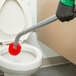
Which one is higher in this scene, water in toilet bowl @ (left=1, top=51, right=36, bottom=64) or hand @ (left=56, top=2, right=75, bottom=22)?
hand @ (left=56, top=2, right=75, bottom=22)

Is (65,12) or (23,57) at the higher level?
(65,12)

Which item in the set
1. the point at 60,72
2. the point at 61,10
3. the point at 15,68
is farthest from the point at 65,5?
the point at 60,72

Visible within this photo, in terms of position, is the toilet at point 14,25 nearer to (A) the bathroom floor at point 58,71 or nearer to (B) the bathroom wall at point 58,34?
(B) the bathroom wall at point 58,34

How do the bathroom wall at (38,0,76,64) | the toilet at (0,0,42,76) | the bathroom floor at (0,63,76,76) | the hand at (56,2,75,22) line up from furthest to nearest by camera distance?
the bathroom floor at (0,63,76,76) → the toilet at (0,0,42,76) → the bathroom wall at (38,0,76,64) → the hand at (56,2,75,22)

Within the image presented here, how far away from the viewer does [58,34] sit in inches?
41.5

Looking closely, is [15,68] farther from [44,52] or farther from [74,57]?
[44,52]

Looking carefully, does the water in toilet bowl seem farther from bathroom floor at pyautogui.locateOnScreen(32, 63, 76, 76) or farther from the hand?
the hand

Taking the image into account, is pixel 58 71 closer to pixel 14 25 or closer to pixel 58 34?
pixel 58 34

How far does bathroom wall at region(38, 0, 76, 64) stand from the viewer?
881 millimetres

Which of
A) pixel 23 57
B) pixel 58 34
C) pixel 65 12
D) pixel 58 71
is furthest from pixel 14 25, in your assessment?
pixel 65 12

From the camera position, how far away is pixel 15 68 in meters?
0.87

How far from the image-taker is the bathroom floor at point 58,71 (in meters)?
1.35

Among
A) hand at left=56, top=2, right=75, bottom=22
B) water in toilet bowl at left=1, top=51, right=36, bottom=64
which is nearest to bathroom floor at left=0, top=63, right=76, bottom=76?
water in toilet bowl at left=1, top=51, right=36, bottom=64

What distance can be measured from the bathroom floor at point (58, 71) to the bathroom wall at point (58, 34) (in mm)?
307
